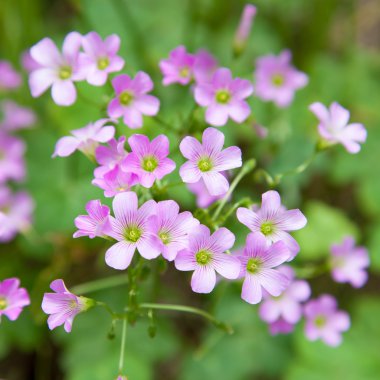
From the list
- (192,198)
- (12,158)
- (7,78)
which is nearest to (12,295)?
(192,198)

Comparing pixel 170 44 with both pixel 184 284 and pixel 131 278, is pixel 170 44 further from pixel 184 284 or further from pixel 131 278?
pixel 131 278

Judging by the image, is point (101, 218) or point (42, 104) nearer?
point (101, 218)

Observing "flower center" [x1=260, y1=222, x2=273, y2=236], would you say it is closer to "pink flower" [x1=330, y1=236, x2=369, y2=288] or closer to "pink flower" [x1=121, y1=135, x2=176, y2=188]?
"pink flower" [x1=121, y1=135, x2=176, y2=188]

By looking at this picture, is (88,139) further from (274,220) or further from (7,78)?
(7,78)

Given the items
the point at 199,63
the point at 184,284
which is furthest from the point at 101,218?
the point at 184,284

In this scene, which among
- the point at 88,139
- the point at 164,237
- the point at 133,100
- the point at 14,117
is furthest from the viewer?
the point at 14,117
